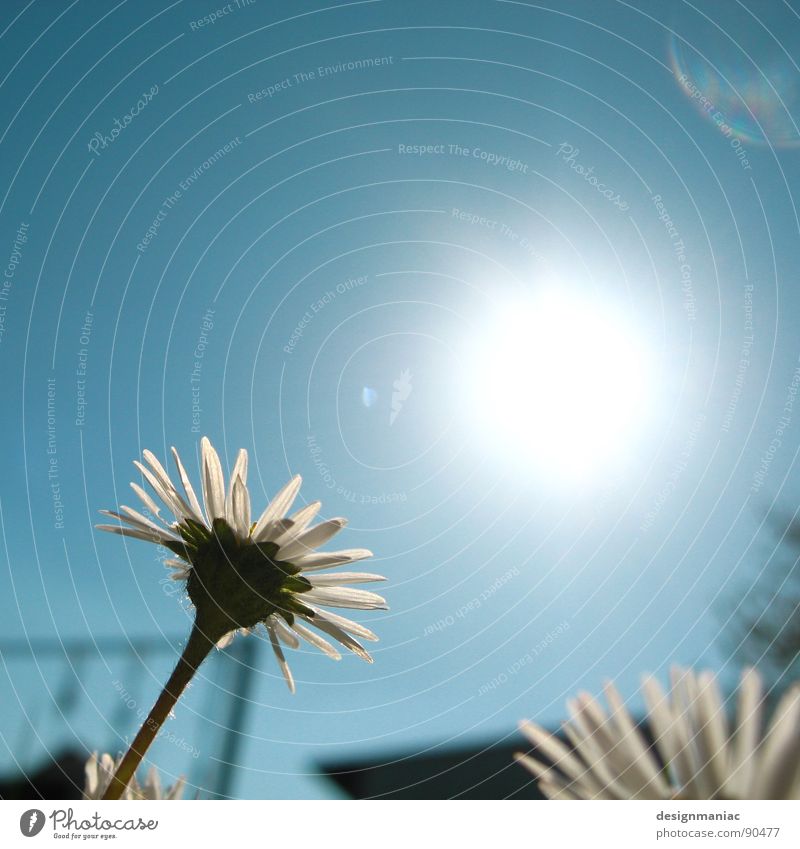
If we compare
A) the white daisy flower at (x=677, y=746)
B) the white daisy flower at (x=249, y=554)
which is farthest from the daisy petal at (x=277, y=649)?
the white daisy flower at (x=677, y=746)

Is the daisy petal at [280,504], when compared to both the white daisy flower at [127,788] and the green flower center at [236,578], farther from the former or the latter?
the white daisy flower at [127,788]

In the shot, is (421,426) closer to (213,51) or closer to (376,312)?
(376,312)

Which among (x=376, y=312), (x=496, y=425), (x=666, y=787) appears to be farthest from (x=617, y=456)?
(x=666, y=787)

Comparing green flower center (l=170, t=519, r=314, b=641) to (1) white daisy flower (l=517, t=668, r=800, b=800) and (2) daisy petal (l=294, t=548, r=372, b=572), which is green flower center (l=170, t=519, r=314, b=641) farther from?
(1) white daisy flower (l=517, t=668, r=800, b=800)
